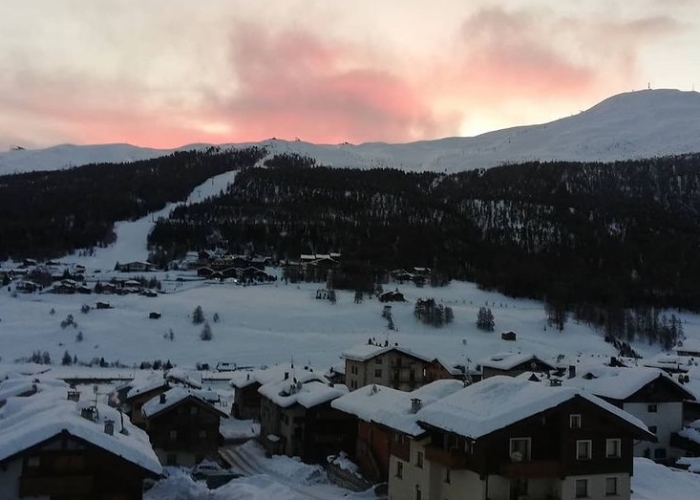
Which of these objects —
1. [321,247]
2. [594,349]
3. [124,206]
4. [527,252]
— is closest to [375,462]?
[594,349]

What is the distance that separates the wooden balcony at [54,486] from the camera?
19203 millimetres

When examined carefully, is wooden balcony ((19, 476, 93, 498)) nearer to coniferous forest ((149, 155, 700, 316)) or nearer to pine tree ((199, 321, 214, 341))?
pine tree ((199, 321, 214, 341))

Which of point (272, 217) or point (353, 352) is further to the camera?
point (272, 217)

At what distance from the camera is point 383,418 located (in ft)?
88.1

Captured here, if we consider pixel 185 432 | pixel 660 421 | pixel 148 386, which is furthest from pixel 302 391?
Answer: pixel 660 421

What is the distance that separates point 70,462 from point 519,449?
41.4ft

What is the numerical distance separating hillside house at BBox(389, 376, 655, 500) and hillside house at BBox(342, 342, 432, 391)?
2552 cm

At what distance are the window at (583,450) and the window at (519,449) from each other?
1813 mm

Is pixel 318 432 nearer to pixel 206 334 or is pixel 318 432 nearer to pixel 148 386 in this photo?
pixel 148 386

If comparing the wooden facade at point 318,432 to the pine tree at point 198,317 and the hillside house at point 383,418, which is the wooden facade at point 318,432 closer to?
the hillside house at point 383,418

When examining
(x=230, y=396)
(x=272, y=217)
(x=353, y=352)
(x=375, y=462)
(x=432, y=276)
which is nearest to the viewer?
(x=375, y=462)

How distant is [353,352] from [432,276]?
69.1 metres

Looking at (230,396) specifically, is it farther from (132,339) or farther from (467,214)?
(467,214)

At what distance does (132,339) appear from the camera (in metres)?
75.9
